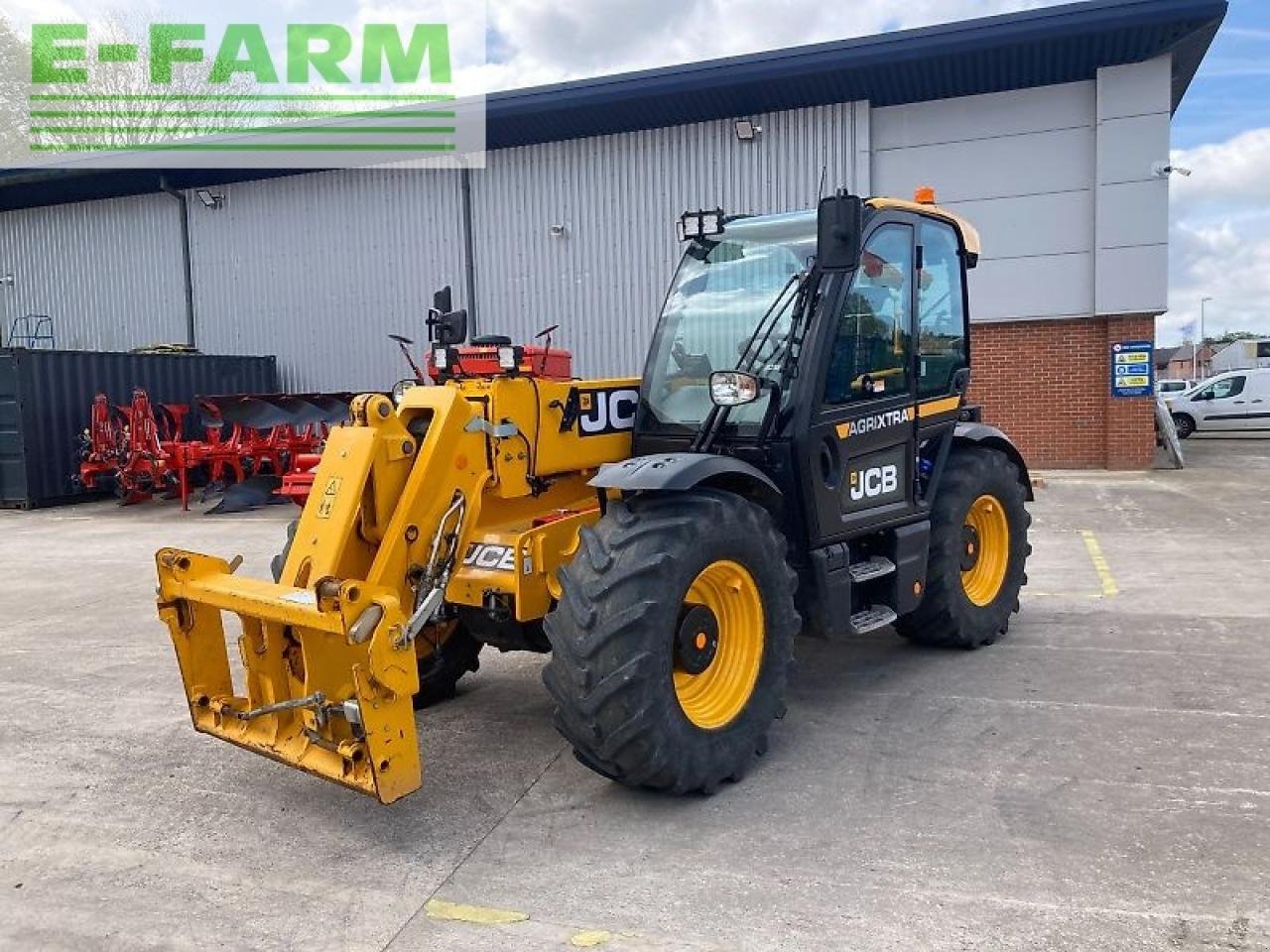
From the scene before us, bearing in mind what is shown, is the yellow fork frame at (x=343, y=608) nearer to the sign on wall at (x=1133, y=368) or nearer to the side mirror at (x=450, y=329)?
the side mirror at (x=450, y=329)

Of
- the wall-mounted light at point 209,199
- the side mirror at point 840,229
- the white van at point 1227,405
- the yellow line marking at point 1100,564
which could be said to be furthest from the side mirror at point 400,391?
the white van at point 1227,405

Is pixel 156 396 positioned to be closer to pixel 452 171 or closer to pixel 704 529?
pixel 452 171

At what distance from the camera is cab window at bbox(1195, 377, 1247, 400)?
23672 millimetres

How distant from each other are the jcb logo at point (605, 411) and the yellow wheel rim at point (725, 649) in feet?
3.59

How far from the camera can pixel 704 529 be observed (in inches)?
152

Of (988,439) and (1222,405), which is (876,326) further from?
(1222,405)

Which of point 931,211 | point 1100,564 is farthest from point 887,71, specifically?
point 931,211

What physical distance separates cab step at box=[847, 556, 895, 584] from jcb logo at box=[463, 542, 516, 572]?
1677 millimetres

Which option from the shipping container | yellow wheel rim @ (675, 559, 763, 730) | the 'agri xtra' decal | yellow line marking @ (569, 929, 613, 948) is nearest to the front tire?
yellow wheel rim @ (675, 559, 763, 730)

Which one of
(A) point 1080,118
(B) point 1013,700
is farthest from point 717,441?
(A) point 1080,118

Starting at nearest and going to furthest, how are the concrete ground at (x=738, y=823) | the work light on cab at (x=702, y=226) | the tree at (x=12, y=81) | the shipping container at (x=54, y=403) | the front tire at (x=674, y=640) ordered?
the concrete ground at (x=738, y=823) < the front tire at (x=674, y=640) < the work light on cab at (x=702, y=226) < the shipping container at (x=54, y=403) < the tree at (x=12, y=81)

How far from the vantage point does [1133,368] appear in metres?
→ 14.9

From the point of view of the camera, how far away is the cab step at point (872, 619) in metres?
4.82

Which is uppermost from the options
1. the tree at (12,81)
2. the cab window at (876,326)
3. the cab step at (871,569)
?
the tree at (12,81)
